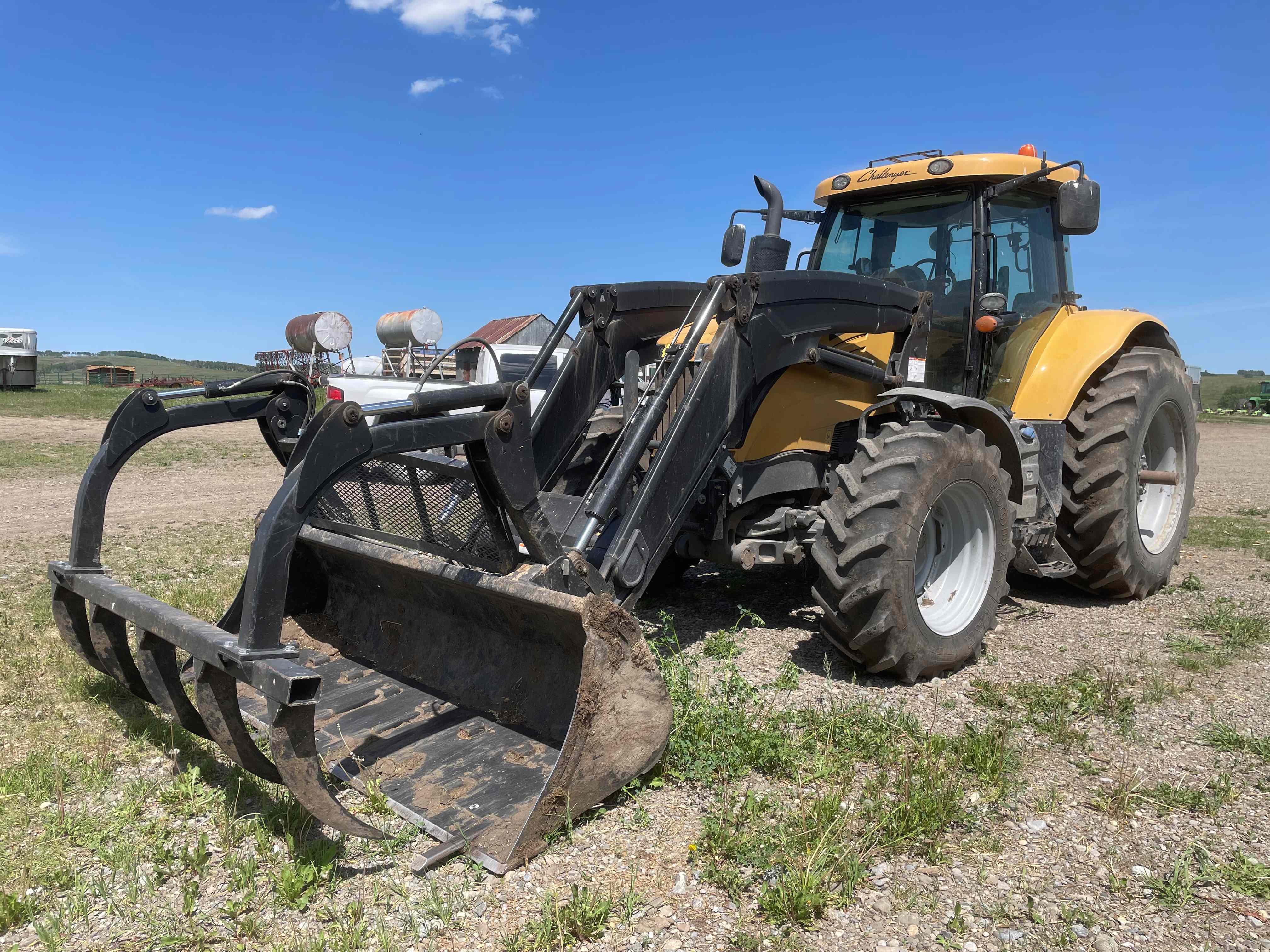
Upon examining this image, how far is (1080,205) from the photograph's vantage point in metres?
5.33

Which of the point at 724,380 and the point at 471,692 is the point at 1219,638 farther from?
the point at 471,692

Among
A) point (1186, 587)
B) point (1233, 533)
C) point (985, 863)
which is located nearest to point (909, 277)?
point (1186, 587)

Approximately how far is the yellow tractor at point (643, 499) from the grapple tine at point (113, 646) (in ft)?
0.06

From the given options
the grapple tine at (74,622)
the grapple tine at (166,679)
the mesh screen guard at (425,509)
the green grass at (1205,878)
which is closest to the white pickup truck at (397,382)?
the mesh screen guard at (425,509)

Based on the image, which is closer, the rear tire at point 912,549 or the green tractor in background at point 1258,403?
the rear tire at point 912,549

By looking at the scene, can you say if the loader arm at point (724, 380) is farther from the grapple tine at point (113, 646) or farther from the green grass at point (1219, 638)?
the green grass at point (1219, 638)

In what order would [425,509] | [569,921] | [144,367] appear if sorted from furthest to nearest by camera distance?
[144,367] < [425,509] < [569,921]

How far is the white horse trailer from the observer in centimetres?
2823

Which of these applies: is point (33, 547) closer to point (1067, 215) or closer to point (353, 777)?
point (353, 777)

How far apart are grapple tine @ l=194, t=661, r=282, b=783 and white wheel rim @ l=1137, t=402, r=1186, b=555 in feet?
20.0

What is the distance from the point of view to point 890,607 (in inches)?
166

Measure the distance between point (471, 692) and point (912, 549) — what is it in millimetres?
2111

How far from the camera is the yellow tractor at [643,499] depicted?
10.3 ft

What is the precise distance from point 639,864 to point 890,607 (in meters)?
1.79
